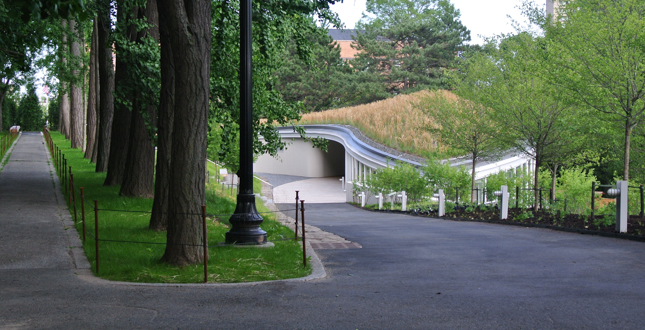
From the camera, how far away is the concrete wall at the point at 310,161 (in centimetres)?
5909

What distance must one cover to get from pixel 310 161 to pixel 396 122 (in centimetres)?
1870

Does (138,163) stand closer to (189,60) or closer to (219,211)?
(219,211)

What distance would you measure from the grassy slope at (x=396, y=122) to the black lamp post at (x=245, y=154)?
22350 millimetres

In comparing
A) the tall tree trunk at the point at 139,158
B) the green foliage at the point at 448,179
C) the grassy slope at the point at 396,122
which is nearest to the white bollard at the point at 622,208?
the tall tree trunk at the point at 139,158

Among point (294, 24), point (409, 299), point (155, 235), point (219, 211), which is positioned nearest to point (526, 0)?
point (294, 24)

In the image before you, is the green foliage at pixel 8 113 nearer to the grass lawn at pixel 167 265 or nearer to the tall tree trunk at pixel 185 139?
the grass lawn at pixel 167 265

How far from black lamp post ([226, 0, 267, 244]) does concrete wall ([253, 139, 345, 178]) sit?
154ft

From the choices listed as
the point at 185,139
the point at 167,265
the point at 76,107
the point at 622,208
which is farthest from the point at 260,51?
the point at 76,107

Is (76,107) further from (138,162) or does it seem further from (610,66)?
(610,66)

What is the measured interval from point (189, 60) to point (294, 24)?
8.84 metres

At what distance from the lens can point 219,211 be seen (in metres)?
16.8

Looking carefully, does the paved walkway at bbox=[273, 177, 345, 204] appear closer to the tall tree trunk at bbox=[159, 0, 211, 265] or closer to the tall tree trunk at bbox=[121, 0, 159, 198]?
the tall tree trunk at bbox=[121, 0, 159, 198]

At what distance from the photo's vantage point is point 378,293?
7.22 meters

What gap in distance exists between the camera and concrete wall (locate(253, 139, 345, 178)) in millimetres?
59094
